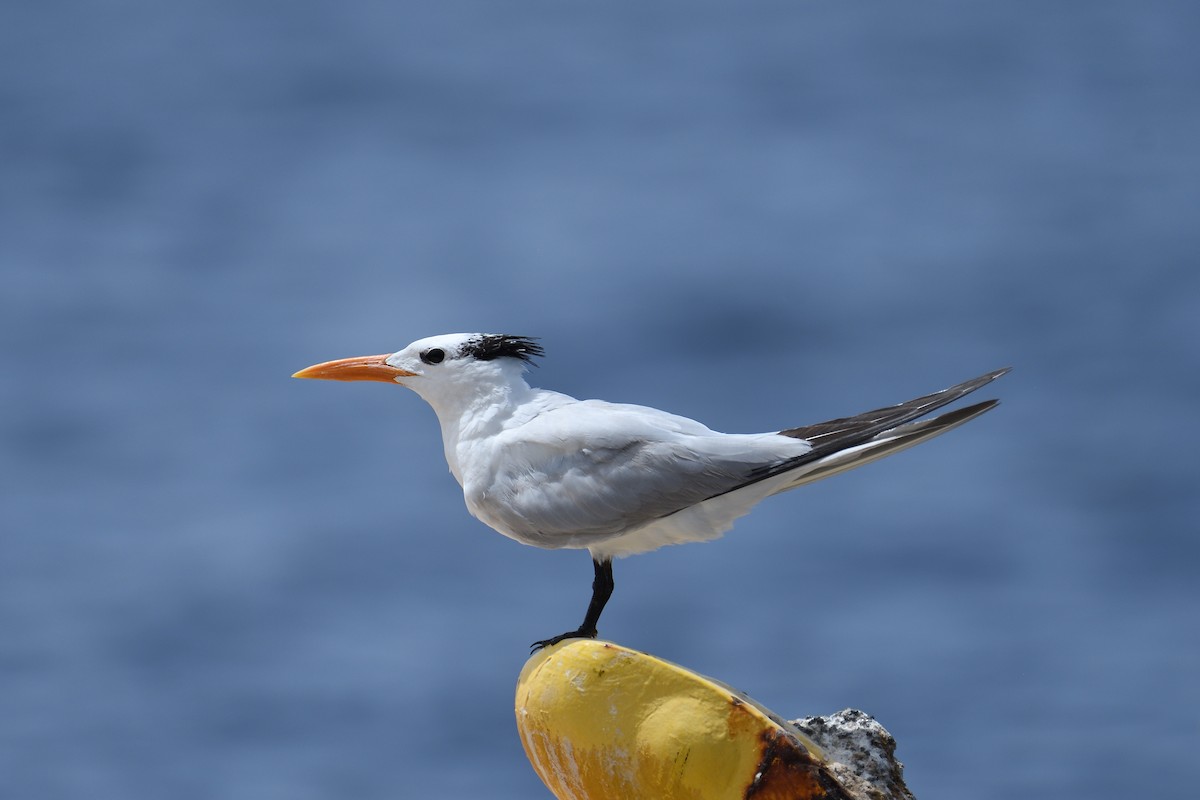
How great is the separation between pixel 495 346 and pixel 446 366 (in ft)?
1.12

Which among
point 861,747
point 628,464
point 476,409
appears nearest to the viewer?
point 861,747

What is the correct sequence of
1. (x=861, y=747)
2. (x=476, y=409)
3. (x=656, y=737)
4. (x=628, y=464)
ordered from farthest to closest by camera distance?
(x=476, y=409) → (x=628, y=464) → (x=861, y=747) → (x=656, y=737)

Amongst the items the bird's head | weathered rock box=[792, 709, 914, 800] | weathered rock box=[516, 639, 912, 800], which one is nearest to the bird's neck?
the bird's head

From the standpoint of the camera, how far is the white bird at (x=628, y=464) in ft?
27.1

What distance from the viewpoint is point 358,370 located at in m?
9.54

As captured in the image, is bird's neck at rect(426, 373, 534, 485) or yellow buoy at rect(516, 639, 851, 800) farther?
bird's neck at rect(426, 373, 534, 485)

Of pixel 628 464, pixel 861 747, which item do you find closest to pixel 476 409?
pixel 628 464

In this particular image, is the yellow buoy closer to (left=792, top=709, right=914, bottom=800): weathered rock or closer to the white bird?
(left=792, top=709, right=914, bottom=800): weathered rock

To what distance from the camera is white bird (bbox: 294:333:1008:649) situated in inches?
325

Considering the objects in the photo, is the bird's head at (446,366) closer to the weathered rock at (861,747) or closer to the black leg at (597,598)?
the black leg at (597,598)

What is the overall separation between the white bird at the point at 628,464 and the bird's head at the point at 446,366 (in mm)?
184

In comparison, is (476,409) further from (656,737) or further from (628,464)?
(656,737)

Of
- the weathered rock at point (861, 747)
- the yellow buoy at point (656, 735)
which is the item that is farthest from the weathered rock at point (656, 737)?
the weathered rock at point (861, 747)

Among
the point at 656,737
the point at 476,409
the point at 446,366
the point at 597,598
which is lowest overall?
the point at 656,737
